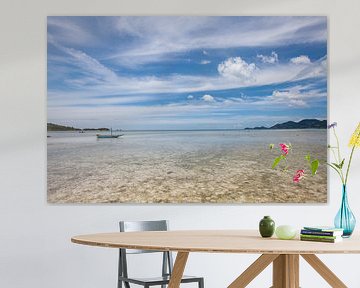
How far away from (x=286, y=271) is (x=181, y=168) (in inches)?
88.1

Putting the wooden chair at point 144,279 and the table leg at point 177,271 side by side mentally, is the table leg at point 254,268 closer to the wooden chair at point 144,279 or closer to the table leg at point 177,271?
the table leg at point 177,271

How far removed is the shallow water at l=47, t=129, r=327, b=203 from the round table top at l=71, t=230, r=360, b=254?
165 centimetres

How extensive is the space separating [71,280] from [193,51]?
2.08 meters

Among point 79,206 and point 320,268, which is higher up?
point 79,206

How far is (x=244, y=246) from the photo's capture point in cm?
383

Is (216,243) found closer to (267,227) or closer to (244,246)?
(244,246)

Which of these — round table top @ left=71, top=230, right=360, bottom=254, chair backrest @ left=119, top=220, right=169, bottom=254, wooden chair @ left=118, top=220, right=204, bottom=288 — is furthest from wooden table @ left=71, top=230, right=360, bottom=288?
chair backrest @ left=119, top=220, right=169, bottom=254

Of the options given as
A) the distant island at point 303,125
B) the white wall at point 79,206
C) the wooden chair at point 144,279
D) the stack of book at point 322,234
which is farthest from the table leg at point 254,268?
the distant island at point 303,125

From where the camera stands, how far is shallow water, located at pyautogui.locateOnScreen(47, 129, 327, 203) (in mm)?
6316

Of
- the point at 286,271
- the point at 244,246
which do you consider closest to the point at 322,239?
the point at 286,271

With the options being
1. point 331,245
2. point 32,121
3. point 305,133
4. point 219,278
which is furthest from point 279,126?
point 331,245

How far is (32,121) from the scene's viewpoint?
20.7 feet

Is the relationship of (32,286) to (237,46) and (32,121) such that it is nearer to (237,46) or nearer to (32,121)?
(32,121)

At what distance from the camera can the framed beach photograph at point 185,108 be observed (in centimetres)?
632
